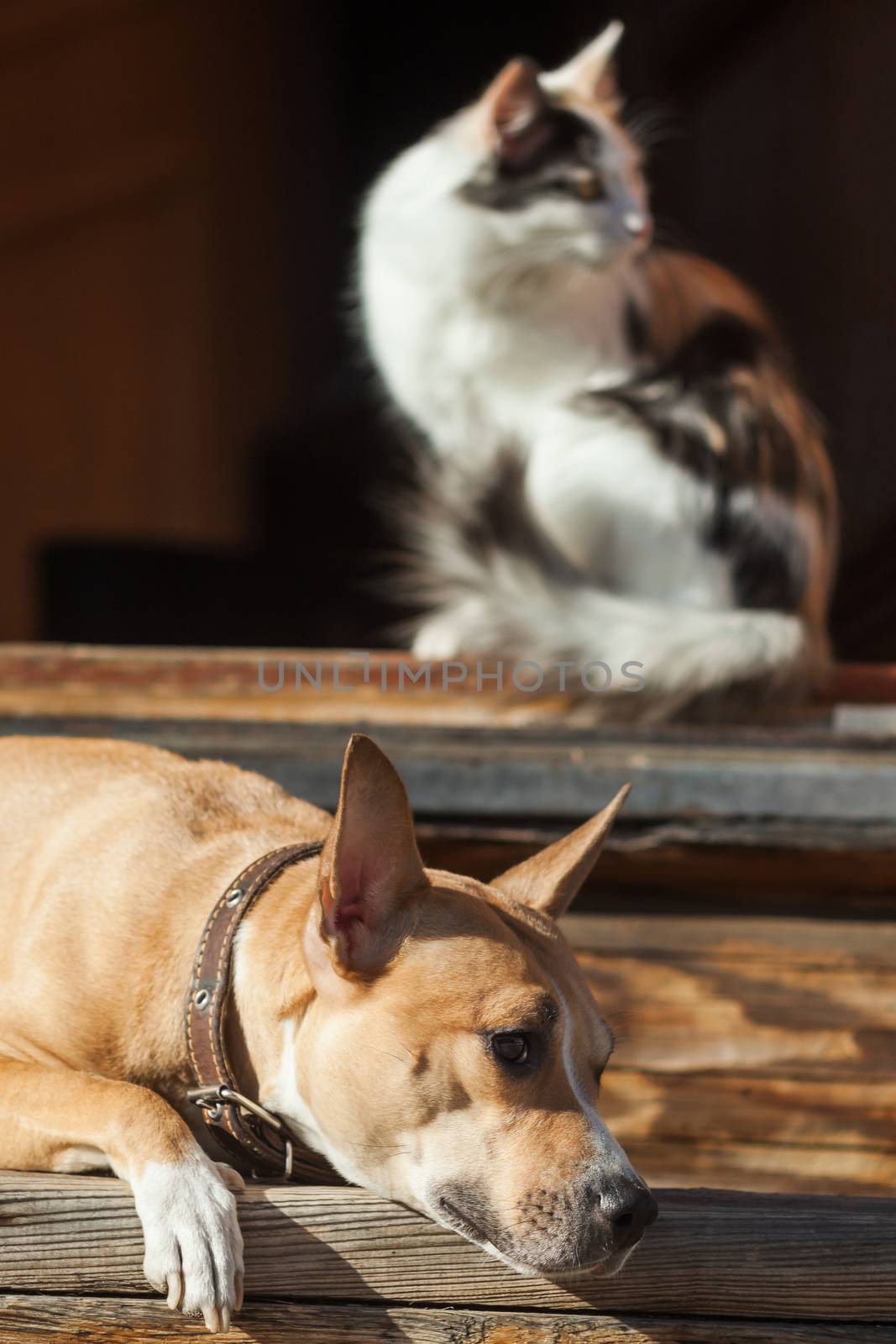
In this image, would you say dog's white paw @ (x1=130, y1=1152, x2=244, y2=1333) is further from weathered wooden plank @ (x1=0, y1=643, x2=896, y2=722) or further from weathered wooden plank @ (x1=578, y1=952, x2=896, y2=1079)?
weathered wooden plank @ (x1=0, y1=643, x2=896, y2=722)

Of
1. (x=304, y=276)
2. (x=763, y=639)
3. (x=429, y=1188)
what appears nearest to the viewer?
(x=429, y=1188)

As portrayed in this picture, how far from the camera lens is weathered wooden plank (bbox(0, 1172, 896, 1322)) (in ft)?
5.35

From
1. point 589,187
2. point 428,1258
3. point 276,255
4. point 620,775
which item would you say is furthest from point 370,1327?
point 276,255

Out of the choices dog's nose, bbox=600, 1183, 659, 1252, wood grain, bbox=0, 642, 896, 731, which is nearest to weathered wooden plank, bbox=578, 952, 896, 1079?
wood grain, bbox=0, 642, 896, 731

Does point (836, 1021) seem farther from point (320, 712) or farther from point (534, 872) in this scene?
point (320, 712)

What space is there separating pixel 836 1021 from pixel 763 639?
850mm

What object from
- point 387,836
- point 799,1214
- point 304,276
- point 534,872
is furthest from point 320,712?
point 304,276

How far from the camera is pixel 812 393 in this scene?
3436 millimetres

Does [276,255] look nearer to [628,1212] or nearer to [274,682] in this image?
[274,682]

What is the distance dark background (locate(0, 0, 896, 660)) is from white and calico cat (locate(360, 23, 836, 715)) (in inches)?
7.6

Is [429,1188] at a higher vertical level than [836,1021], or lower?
higher

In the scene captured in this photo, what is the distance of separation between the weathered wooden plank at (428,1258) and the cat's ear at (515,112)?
252 centimetres

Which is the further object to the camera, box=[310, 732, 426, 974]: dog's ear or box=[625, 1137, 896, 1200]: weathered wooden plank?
box=[625, 1137, 896, 1200]: weathered wooden plank

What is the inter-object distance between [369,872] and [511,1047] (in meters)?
0.28
